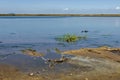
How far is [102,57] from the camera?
20609 millimetres

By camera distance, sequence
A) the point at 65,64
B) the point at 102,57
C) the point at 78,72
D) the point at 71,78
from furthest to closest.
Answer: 1. the point at 102,57
2. the point at 65,64
3. the point at 78,72
4. the point at 71,78

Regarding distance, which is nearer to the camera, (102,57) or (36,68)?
(36,68)

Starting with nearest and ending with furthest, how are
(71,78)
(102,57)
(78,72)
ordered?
(71,78), (78,72), (102,57)

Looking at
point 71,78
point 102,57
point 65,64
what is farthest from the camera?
point 102,57

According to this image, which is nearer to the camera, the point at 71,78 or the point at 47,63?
the point at 71,78

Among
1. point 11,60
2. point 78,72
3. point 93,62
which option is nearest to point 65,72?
point 78,72

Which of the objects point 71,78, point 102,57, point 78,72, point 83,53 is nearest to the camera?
point 71,78

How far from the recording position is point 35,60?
1908 centimetres

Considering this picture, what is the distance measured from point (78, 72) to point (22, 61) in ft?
13.1

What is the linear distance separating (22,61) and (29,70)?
7.34ft

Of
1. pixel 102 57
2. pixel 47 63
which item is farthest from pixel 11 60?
pixel 102 57

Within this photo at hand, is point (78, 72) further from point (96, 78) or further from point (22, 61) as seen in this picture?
point (22, 61)

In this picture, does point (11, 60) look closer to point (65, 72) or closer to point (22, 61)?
point (22, 61)

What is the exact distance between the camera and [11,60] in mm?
19234
